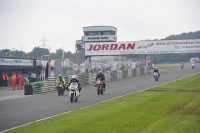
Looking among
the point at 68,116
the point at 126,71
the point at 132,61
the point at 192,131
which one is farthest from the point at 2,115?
the point at 132,61

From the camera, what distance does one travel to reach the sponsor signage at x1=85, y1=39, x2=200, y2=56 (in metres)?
65.8

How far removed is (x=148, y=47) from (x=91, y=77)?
24.3 metres

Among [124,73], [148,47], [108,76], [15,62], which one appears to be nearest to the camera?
[108,76]

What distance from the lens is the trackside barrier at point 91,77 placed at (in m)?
33.4

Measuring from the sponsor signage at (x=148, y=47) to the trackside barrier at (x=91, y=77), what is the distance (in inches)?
135

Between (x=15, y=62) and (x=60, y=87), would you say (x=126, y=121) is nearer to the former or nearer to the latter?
(x=60, y=87)

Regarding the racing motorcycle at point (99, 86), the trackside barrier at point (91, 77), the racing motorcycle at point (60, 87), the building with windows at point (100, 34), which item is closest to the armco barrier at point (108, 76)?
the trackside barrier at point (91, 77)

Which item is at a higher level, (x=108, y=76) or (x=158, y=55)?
(x=158, y=55)

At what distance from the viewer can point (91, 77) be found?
143ft

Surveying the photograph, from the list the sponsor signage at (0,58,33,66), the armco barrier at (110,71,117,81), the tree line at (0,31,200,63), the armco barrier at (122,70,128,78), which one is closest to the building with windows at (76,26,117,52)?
the tree line at (0,31,200,63)

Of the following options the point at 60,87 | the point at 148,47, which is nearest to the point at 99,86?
the point at 60,87

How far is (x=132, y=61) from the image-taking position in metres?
59.6

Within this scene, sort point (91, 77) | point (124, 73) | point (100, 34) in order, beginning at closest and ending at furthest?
point (91, 77)
point (124, 73)
point (100, 34)

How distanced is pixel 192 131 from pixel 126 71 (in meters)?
44.4
